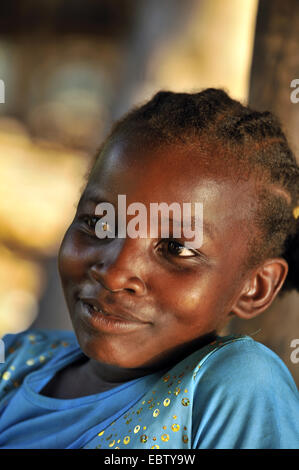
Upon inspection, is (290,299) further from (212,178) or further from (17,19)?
(17,19)

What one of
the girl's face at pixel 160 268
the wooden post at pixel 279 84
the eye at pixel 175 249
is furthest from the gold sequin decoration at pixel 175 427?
the wooden post at pixel 279 84

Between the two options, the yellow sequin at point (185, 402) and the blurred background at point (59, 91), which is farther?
the blurred background at point (59, 91)

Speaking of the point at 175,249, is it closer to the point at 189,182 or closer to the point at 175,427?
the point at 189,182

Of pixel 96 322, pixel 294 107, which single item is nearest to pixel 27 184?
pixel 294 107

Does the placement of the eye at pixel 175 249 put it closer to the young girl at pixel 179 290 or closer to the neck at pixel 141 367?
the young girl at pixel 179 290

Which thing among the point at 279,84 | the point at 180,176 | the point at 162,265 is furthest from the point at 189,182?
the point at 279,84

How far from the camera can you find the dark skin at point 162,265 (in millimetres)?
895

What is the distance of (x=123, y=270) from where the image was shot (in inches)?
34.7

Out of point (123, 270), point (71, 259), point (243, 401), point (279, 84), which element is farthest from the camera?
point (279, 84)

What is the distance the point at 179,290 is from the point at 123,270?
10 cm

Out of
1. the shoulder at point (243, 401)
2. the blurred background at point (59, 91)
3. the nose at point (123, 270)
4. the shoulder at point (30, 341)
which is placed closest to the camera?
the shoulder at point (243, 401)

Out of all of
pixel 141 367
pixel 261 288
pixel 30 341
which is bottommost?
pixel 30 341

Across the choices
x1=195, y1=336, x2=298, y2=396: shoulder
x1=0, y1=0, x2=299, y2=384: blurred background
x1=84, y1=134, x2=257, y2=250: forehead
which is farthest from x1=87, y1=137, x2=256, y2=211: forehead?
x1=0, y1=0, x2=299, y2=384: blurred background

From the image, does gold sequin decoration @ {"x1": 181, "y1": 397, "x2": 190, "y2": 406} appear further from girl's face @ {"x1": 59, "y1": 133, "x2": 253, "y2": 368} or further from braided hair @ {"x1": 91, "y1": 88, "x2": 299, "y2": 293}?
braided hair @ {"x1": 91, "y1": 88, "x2": 299, "y2": 293}
